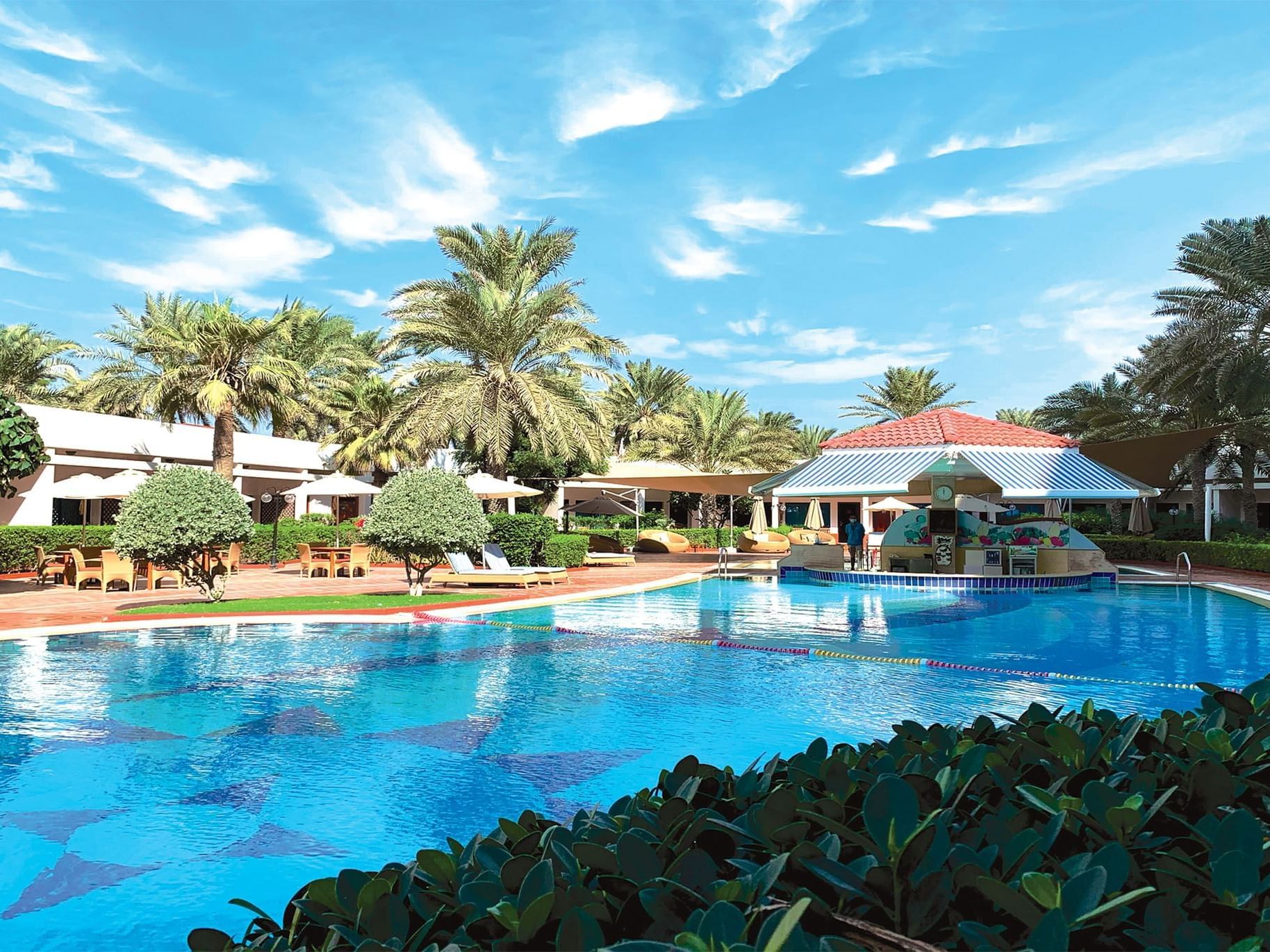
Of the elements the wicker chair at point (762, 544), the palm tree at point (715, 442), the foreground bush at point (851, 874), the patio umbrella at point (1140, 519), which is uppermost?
the palm tree at point (715, 442)

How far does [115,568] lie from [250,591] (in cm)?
313

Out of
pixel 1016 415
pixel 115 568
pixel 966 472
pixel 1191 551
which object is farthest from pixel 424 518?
pixel 1016 415

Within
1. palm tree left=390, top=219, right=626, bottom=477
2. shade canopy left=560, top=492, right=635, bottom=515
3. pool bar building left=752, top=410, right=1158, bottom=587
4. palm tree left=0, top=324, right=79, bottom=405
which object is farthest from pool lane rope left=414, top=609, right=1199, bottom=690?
palm tree left=0, top=324, right=79, bottom=405

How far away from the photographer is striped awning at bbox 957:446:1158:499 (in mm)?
22625

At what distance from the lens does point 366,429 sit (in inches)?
1458

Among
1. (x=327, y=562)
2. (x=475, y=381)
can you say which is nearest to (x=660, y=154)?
(x=475, y=381)

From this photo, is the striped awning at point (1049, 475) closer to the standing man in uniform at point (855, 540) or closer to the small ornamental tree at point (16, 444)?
the standing man in uniform at point (855, 540)

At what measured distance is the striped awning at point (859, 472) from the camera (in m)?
24.2

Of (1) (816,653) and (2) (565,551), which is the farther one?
(2) (565,551)

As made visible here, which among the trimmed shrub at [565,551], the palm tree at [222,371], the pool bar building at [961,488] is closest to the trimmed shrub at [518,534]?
the trimmed shrub at [565,551]

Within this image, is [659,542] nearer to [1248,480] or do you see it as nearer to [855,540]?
[855,540]

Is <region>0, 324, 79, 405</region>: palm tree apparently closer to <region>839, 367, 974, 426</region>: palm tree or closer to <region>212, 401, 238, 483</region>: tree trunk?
<region>212, 401, 238, 483</region>: tree trunk

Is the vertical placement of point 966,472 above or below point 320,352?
below

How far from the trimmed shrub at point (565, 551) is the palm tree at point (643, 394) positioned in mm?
20669
